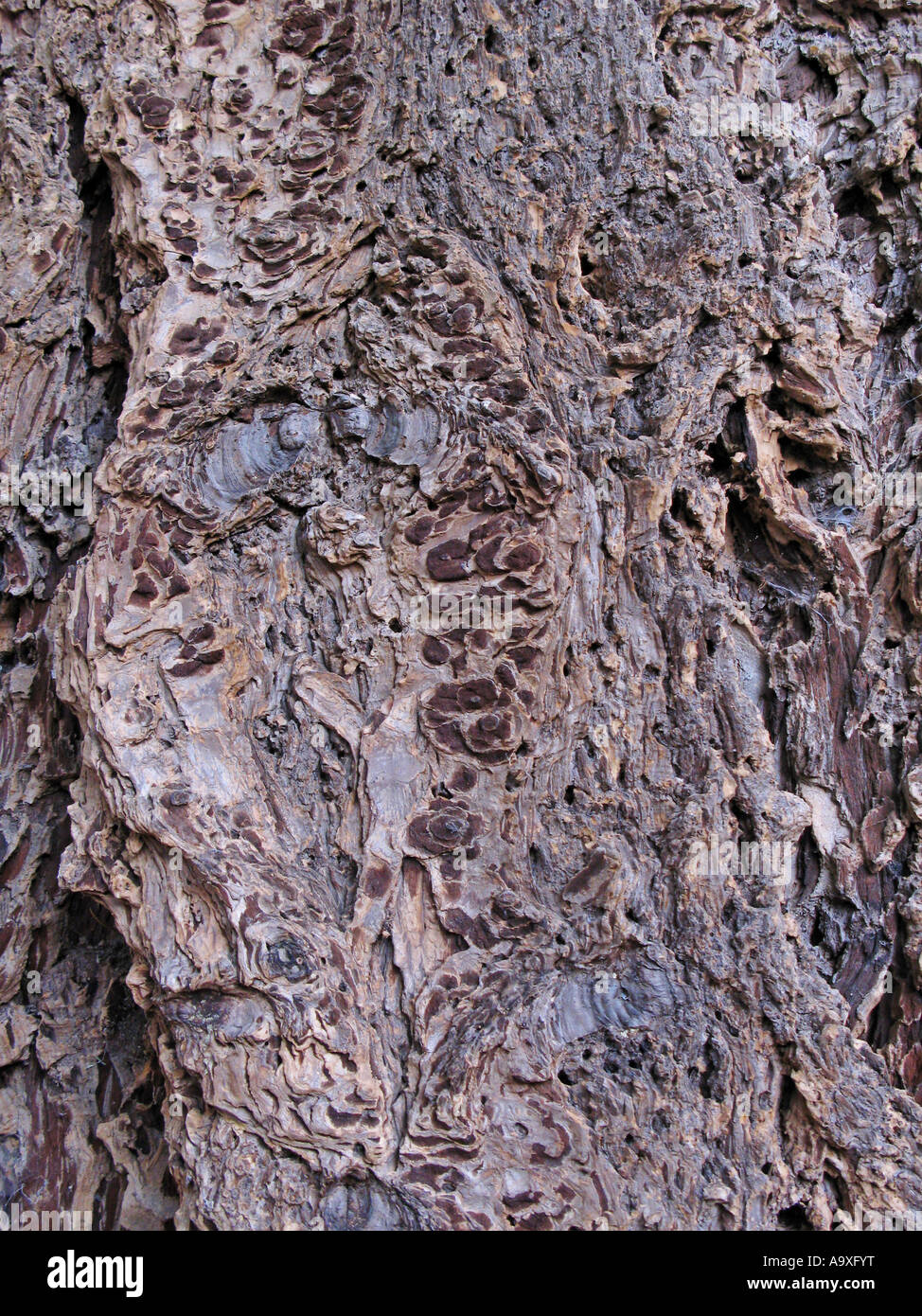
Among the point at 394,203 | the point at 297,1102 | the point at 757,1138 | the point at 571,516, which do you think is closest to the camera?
the point at 297,1102

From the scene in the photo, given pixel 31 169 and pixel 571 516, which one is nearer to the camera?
pixel 571 516

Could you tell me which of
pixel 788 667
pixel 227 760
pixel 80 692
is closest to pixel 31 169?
pixel 80 692

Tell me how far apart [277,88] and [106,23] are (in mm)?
677

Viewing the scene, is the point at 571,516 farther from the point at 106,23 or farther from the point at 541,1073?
the point at 106,23

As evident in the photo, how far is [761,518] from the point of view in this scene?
3113mm

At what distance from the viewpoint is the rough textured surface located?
100 inches

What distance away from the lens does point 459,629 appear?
9.02 ft

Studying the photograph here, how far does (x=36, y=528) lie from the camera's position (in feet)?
10.4

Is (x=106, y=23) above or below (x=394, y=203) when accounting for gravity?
above

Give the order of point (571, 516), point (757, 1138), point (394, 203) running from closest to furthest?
point (757, 1138), point (571, 516), point (394, 203)

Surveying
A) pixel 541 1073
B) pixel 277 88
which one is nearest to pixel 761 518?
pixel 541 1073

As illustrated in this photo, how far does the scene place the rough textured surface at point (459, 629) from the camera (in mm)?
2543

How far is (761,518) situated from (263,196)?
201 cm

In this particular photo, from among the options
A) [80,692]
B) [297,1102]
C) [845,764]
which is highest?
[80,692]
